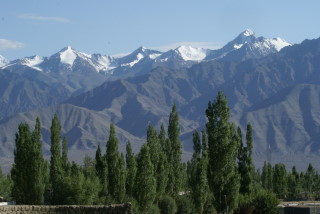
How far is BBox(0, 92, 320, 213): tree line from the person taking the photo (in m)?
78.1

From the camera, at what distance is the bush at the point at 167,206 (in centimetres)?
10175

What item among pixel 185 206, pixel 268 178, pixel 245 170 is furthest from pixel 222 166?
pixel 268 178

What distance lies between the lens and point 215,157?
257 feet

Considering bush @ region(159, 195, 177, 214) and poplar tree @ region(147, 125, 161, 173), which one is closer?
bush @ region(159, 195, 177, 214)

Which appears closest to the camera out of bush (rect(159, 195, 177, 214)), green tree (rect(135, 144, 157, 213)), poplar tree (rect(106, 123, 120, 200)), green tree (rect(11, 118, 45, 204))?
green tree (rect(11, 118, 45, 204))

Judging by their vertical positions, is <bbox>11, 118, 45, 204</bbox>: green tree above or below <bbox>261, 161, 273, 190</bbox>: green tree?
below

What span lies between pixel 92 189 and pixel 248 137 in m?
44.5

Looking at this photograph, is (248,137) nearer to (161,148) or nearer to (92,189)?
(161,148)

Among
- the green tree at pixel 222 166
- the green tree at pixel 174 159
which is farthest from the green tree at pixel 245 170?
the green tree at pixel 222 166

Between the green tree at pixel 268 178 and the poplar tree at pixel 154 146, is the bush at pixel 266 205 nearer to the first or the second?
the poplar tree at pixel 154 146

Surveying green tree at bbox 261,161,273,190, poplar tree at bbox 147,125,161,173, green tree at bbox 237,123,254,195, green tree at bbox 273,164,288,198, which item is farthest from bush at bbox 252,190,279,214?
green tree at bbox 261,161,273,190

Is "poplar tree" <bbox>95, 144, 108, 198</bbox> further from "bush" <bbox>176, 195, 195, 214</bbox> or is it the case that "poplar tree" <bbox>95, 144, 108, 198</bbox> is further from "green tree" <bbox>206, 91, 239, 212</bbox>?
"green tree" <bbox>206, 91, 239, 212</bbox>

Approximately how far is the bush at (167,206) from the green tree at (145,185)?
9935 millimetres

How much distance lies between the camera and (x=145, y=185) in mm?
90250
